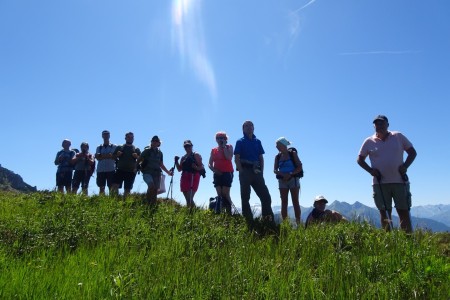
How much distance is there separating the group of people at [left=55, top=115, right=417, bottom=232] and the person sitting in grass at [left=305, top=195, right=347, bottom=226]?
0.07ft

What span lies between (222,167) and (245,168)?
1.10 meters

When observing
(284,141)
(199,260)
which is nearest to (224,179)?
(284,141)

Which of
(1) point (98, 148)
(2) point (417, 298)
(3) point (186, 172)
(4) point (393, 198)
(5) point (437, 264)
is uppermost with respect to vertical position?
(1) point (98, 148)

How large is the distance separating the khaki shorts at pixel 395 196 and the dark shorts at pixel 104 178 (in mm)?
7736

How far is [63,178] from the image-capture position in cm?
1190

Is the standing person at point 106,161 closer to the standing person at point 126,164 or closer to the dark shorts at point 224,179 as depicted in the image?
the standing person at point 126,164

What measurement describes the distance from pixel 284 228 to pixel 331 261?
2.06m

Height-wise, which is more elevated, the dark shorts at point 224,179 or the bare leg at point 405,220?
the dark shorts at point 224,179

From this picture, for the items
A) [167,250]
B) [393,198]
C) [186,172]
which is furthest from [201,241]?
[186,172]

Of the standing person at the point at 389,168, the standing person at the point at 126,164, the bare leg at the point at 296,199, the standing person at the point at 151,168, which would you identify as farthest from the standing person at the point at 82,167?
the standing person at the point at 389,168

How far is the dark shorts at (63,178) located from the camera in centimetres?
1188

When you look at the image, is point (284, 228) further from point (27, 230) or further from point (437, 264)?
point (27, 230)

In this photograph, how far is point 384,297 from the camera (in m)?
3.51

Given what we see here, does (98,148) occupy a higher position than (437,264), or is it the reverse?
(98,148)
